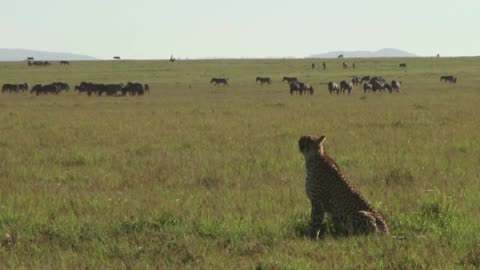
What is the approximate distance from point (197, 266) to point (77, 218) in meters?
2.46

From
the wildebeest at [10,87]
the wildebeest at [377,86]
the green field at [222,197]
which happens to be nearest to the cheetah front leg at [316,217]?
the green field at [222,197]

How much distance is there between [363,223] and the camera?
23.2ft

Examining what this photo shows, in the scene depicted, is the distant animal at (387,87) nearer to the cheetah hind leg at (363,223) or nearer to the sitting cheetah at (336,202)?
the sitting cheetah at (336,202)

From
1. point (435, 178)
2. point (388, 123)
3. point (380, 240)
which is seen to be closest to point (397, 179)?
point (435, 178)

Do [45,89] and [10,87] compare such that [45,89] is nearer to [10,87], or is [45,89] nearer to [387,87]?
[10,87]

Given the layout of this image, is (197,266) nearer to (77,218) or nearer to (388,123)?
(77,218)

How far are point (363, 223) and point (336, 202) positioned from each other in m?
0.37

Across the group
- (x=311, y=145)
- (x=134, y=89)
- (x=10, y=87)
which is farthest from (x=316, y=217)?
(x=10, y=87)

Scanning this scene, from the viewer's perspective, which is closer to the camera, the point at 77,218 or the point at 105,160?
the point at 77,218

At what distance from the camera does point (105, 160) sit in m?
13.8

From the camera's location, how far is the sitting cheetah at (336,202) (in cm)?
709

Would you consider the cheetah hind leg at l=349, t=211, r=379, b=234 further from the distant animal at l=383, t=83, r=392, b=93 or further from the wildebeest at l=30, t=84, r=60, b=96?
the wildebeest at l=30, t=84, r=60, b=96

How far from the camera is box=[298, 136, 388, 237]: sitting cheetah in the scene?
7.09 meters

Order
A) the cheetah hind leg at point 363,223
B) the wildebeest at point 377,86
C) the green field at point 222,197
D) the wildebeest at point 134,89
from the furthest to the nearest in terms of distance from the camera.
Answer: the wildebeest at point 377,86, the wildebeest at point 134,89, the cheetah hind leg at point 363,223, the green field at point 222,197
